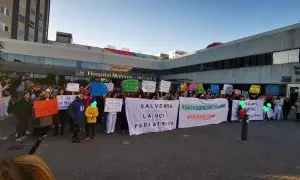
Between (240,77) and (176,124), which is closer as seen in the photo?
(176,124)

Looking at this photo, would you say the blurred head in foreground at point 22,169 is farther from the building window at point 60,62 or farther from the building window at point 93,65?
the building window at point 93,65

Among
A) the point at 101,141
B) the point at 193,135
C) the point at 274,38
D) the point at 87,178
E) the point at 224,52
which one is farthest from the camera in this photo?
the point at 224,52

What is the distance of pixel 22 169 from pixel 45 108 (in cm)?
941

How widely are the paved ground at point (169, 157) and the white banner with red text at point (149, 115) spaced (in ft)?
2.08

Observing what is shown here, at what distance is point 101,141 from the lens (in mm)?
9312

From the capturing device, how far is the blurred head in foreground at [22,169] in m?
1.14

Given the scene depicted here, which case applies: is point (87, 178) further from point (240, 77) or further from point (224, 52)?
point (224, 52)

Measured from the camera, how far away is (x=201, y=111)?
14.2 metres

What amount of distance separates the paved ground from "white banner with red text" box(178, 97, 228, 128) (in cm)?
229

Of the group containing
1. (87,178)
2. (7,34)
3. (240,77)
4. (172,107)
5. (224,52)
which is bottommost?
(87,178)

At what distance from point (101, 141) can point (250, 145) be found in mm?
5399

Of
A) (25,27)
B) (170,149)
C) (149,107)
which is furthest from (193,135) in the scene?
(25,27)

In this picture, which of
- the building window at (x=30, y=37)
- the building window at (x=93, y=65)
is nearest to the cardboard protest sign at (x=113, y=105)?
the building window at (x=93, y=65)

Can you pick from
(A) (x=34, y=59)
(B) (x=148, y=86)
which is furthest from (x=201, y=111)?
(A) (x=34, y=59)
